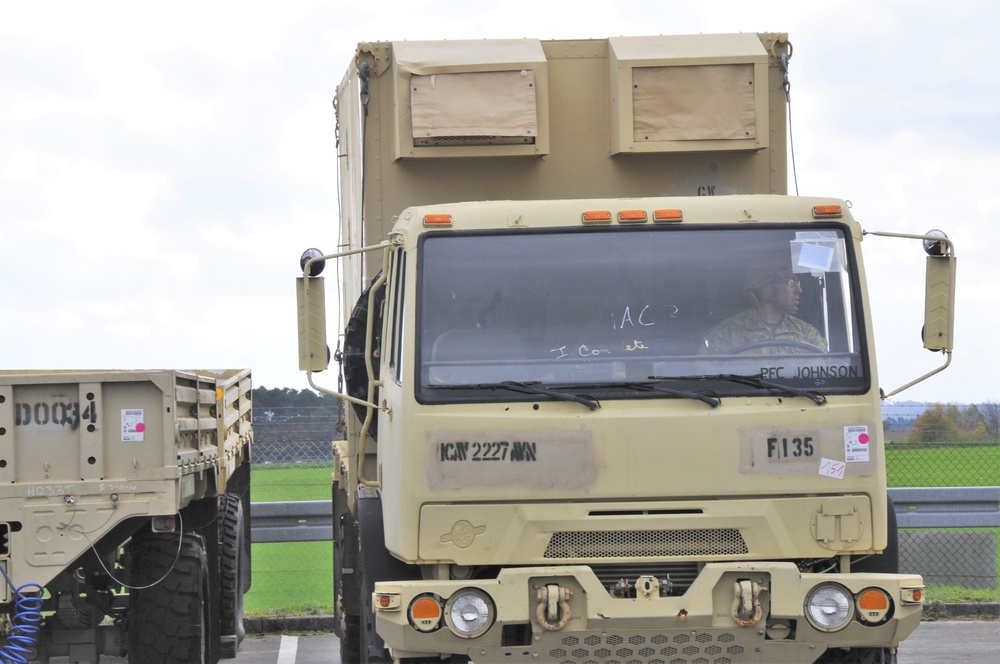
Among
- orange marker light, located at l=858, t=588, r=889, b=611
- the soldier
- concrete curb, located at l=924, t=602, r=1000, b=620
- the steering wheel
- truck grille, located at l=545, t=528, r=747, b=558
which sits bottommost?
concrete curb, located at l=924, t=602, r=1000, b=620

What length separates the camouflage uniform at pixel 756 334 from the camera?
621 cm

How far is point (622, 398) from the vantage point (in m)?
6.06

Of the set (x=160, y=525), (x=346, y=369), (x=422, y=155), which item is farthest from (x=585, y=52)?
(x=160, y=525)

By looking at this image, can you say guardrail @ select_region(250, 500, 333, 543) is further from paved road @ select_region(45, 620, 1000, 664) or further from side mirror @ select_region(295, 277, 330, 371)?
side mirror @ select_region(295, 277, 330, 371)

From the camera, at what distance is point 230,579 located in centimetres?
970

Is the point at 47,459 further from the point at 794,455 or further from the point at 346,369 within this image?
the point at 794,455

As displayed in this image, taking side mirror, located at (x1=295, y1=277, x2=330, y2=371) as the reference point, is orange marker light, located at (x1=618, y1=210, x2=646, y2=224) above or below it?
above

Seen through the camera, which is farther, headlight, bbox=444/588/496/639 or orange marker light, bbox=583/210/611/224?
orange marker light, bbox=583/210/611/224

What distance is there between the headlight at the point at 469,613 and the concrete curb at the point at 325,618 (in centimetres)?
527

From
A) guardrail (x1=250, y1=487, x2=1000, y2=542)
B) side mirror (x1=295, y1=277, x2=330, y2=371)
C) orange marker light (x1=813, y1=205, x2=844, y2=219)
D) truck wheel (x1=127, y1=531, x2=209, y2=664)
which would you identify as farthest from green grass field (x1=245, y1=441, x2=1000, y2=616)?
orange marker light (x1=813, y1=205, x2=844, y2=219)

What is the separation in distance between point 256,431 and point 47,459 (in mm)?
6106

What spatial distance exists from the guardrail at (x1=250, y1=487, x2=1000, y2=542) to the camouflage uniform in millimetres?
5471

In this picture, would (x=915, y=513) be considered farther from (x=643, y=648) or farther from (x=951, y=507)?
(x=643, y=648)

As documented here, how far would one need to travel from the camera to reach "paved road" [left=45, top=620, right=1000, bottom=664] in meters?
9.52
